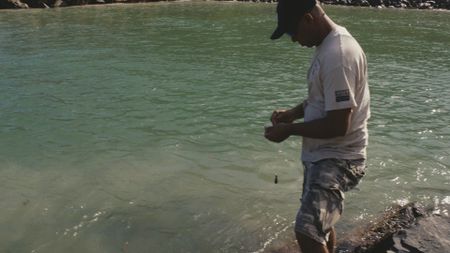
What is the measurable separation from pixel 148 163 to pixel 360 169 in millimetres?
5344

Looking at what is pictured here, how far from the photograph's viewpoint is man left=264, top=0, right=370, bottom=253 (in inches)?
152

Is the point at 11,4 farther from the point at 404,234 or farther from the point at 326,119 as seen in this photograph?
the point at 326,119

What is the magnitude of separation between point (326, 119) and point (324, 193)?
62 cm

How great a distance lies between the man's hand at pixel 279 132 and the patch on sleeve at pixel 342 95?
56cm

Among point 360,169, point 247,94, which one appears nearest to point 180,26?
point 247,94

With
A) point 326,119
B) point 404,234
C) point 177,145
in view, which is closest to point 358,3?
point 177,145

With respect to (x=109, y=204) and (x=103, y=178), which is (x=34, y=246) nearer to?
(x=109, y=204)

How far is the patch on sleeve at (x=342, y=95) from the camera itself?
385 cm

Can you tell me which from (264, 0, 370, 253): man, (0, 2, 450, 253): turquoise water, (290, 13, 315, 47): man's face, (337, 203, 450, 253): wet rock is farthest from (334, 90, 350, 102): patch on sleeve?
(0, 2, 450, 253): turquoise water

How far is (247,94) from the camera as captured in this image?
45.5 ft

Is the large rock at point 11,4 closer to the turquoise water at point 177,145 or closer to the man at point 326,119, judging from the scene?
the turquoise water at point 177,145

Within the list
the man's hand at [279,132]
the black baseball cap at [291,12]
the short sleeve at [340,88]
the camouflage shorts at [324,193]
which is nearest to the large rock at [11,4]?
the man's hand at [279,132]

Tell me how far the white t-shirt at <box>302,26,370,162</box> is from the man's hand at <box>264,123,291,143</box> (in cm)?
19

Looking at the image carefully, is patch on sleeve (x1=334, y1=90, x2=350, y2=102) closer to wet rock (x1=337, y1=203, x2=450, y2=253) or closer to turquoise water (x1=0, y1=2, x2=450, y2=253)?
wet rock (x1=337, y1=203, x2=450, y2=253)
